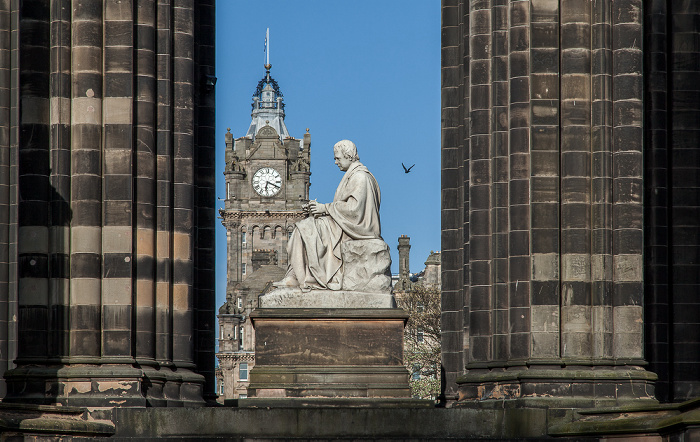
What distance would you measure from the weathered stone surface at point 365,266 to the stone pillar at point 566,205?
194 centimetres

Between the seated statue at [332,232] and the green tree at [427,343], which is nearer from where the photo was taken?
the seated statue at [332,232]

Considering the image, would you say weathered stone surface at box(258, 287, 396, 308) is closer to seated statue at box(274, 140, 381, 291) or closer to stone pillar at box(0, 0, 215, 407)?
seated statue at box(274, 140, 381, 291)

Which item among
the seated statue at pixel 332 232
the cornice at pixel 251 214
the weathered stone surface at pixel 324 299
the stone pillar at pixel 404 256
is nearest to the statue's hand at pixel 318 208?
the seated statue at pixel 332 232

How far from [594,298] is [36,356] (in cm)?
943

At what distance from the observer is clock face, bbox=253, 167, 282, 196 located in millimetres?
177500

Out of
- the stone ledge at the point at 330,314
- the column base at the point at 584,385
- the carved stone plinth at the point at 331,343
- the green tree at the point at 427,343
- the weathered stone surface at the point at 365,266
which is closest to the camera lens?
the column base at the point at 584,385

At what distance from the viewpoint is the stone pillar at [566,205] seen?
2775 centimetres

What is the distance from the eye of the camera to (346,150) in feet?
99.8

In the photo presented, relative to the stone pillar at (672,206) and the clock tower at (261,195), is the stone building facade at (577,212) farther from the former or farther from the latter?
the clock tower at (261,195)

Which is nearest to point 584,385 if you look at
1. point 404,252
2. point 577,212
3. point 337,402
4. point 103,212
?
point 577,212

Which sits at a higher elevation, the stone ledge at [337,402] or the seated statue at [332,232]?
the seated statue at [332,232]

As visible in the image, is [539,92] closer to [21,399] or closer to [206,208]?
[206,208]

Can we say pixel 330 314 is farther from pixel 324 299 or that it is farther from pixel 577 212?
pixel 577 212

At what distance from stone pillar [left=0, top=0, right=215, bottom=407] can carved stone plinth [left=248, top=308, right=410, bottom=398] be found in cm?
132
